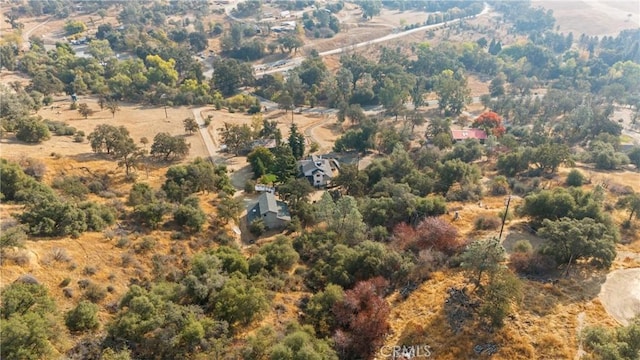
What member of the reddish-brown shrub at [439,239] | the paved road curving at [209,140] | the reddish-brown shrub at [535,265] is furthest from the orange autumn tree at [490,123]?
the reddish-brown shrub at [535,265]

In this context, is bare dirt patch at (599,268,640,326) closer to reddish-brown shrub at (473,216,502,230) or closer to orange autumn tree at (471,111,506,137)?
reddish-brown shrub at (473,216,502,230)

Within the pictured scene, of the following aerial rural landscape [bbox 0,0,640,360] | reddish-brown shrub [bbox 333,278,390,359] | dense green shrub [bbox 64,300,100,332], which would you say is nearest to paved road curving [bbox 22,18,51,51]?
aerial rural landscape [bbox 0,0,640,360]

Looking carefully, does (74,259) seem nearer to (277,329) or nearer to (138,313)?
(138,313)

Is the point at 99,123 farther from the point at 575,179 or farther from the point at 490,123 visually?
the point at 575,179

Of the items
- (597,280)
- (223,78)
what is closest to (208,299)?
(597,280)

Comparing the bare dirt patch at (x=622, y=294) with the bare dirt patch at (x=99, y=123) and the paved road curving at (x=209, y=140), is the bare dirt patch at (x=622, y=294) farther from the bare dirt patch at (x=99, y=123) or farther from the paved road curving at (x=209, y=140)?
the bare dirt patch at (x=99, y=123)

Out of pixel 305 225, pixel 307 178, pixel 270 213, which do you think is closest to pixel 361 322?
pixel 305 225

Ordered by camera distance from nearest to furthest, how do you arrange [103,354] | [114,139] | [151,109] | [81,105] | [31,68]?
1. [103,354]
2. [114,139]
3. [81,105]
4. [151,109]
5. [31,68]
